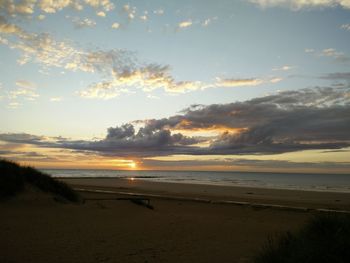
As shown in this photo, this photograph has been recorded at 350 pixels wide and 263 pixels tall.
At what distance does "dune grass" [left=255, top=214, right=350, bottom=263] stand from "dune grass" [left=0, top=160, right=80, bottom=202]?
1123 centimetres

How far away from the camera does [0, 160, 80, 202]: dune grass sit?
14.1 meters

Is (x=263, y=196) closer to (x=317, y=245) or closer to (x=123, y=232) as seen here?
(x=123, y=232)

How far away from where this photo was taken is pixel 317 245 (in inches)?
207

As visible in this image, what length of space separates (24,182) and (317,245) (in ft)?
42.2

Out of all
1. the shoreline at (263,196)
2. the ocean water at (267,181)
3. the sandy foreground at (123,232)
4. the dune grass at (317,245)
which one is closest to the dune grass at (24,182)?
the sandy foreground at (123,232)

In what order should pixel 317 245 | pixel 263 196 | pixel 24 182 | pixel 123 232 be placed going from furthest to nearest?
pixel 263 196
pixel 24 182
pixel 123 232
pixel 317 245

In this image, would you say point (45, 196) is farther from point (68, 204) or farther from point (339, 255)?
point (339, 255)

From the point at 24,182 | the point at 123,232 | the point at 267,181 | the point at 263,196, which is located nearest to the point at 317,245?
the point at 123,232

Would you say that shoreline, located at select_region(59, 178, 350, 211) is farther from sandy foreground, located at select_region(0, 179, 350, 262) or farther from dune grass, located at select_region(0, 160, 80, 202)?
dune grass, located at select_region(0, 160, 80, 202)

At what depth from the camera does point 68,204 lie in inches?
585

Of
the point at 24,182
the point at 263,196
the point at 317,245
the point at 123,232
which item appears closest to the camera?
the point at 317,245

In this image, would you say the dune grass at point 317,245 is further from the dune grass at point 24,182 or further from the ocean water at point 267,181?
the ocean water at point 267,181

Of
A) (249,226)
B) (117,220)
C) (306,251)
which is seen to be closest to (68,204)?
(117,220)

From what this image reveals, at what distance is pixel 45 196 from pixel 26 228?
14.9 ft
